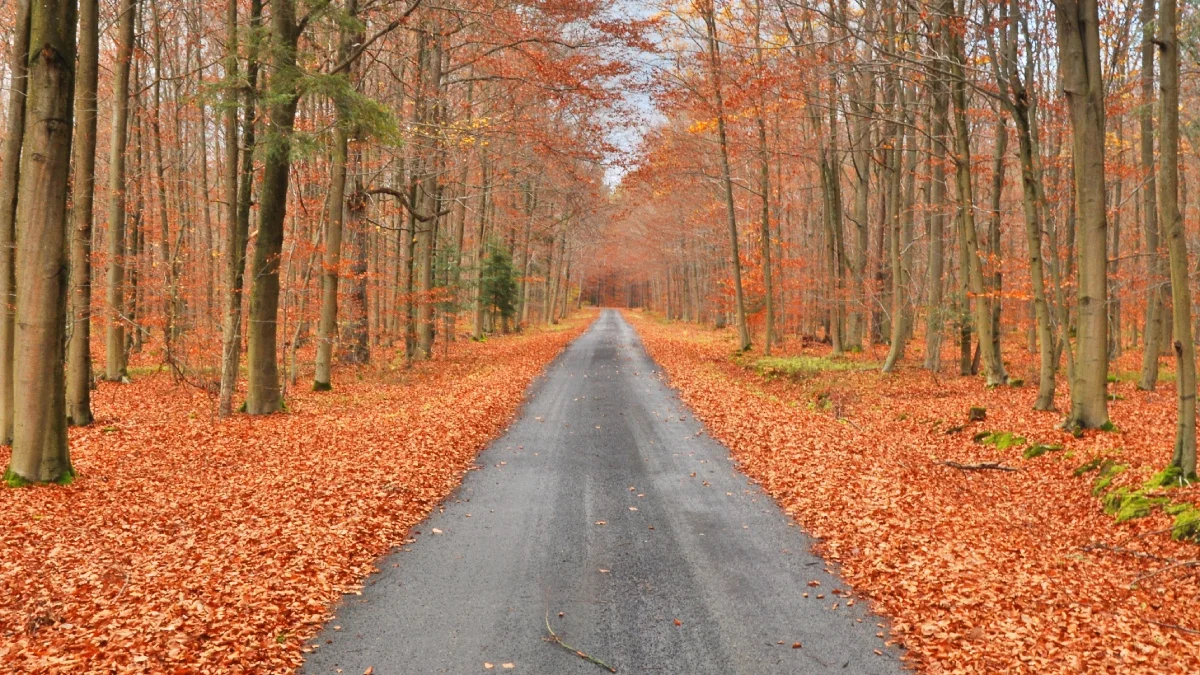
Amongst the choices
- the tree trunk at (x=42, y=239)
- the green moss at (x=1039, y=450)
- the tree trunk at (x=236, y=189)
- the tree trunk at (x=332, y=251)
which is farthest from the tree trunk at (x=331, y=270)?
the green moss at (x=1039, y=450)

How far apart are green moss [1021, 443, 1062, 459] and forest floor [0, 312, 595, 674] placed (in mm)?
7496

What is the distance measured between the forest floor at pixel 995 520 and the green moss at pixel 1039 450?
29 mm

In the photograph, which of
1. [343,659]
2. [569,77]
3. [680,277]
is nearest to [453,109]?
[569,77]

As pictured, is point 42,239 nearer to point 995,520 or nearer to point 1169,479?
point 995,520

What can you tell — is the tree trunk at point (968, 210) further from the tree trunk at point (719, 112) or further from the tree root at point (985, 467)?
the tree trunk at point (719, 112)

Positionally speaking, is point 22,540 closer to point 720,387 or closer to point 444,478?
point 444,478

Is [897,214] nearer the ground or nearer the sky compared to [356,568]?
nearer the sky

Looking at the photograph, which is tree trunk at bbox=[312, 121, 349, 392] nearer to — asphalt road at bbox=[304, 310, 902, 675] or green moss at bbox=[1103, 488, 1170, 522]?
asphalt road at bbox=[304, 310, 902, 675]

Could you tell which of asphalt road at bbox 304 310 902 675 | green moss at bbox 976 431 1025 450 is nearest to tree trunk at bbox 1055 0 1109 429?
green moss at bbox 976 431 1025 450

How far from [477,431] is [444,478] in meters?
2.70

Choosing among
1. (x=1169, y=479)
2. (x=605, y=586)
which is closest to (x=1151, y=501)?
(x=1169, y=479)

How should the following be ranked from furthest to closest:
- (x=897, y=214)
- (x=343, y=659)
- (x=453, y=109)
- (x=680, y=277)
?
(x=680, y=277) → (x=453, y=109) → (x=897, y=214) → (x=343, y=659)

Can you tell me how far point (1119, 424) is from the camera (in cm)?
1009

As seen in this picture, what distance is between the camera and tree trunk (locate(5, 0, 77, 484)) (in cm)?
718
